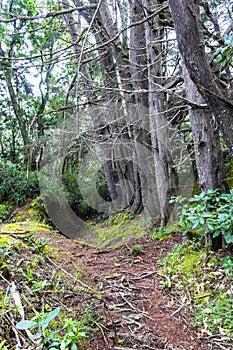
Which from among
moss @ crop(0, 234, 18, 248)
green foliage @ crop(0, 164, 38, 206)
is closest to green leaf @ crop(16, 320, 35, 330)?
moss @ crop(0, 234, 18, 248)

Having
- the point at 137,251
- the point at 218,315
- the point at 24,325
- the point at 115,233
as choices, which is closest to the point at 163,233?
the point at 137,251

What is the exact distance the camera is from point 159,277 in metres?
3.08

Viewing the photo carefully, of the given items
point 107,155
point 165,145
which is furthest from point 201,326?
point 107,155

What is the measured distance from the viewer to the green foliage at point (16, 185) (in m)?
7.92

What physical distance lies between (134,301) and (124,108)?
4039 millimetres

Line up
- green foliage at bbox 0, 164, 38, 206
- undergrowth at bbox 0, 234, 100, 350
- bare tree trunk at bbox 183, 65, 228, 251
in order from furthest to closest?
1. green foliage at bbox 0, 164, 38, 206
2. bare tree trunk at bbox 183, 65, 228, 251
3. undergrowth at bbox 0, 234, 100, 350

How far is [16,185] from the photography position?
320 inches

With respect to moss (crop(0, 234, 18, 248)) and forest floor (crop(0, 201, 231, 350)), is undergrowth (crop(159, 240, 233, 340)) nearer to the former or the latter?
forest floor (crop(0, 201, 231, 350))

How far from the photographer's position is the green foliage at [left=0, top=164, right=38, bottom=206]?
26.0 ft

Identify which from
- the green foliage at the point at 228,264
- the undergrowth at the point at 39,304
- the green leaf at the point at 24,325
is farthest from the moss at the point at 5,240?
the green foliage at the point at 228,264

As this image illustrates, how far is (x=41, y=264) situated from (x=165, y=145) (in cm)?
274

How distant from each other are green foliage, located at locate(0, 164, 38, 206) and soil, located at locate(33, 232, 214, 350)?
4172mm

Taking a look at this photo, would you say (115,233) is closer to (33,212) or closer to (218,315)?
(33,212)

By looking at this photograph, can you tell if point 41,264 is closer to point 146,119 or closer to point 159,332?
point 159,332
